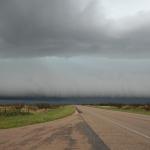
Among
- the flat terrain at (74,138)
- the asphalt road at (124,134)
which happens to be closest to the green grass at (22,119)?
the flat terrain at (74,138)

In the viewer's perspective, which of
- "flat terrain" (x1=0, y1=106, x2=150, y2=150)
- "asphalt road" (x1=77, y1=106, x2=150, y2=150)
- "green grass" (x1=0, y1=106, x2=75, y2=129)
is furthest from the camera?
"green grass" (x1=0, y1=106, x2=75, y2=129)

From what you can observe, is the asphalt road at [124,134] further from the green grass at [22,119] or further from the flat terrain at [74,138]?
the green grass at [22,119]

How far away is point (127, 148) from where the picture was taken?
13.5 m

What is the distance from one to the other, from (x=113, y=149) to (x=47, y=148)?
2527mm

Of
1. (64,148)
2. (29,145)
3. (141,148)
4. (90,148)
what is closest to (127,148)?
(141,148)

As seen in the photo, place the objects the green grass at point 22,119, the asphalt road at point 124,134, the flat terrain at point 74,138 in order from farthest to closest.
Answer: the green grass at point 22,119
the asphalt road at point 124,134
the flat terrain at point 74,138

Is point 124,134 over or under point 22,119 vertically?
under

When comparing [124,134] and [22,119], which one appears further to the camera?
[22,119]

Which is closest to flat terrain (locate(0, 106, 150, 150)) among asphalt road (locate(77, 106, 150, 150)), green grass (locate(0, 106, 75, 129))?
asphalt road (locate(77, 106, 150, 150))

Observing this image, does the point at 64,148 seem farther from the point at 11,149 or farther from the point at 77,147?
the point at 11,149

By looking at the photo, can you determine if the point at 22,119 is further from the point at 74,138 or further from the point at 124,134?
the point at 74,138

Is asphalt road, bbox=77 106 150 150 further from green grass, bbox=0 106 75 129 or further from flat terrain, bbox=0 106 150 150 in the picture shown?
green grass, bbox=0 106 75 129

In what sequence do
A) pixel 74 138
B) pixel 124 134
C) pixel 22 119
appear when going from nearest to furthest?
1. pixel 74 138
2. pixel 124 134
3. pixel 22 119

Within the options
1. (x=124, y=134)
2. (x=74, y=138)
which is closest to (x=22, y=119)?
(x=124, y=134)
